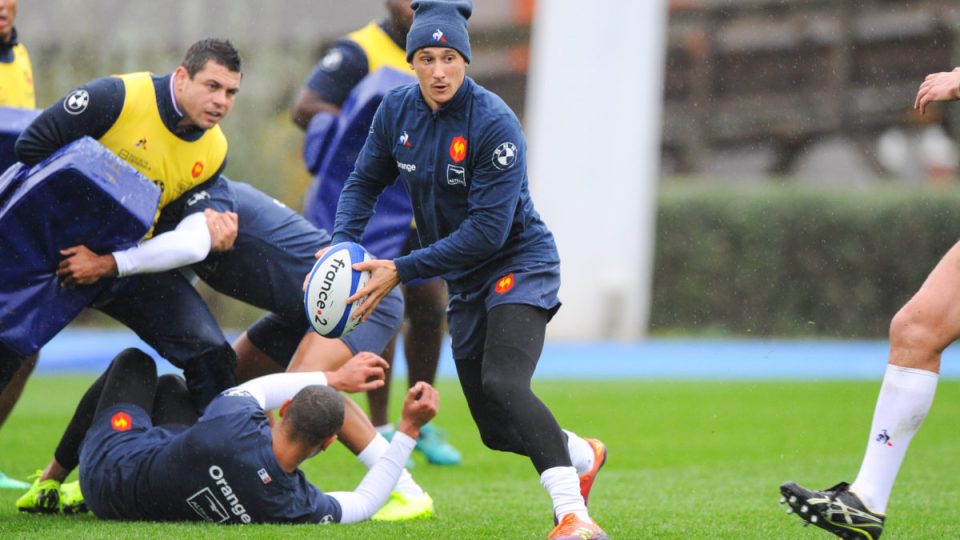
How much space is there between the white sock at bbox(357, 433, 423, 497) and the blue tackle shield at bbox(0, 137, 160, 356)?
138cm

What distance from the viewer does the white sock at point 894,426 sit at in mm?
4766

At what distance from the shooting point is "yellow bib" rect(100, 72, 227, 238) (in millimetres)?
5891

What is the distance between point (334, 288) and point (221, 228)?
118 centimetres

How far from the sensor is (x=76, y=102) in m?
5.72

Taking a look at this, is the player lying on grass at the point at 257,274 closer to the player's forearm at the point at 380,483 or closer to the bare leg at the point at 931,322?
the player's forearm at the point at 380,483

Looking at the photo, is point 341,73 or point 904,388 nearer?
point 904,388

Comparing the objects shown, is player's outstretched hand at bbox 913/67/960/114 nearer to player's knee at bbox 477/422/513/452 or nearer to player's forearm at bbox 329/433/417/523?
player's knee at bbox 477/422/513/452

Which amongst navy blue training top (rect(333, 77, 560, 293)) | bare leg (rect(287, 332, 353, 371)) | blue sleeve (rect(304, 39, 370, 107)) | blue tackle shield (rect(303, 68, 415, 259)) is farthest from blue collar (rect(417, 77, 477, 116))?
blue sleeve (rect(304, 39, 370, 107))

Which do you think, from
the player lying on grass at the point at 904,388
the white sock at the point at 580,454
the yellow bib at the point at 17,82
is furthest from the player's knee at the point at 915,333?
the yellow bib at the point at 17,82

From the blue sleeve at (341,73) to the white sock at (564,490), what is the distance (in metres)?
3.45

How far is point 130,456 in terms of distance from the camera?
17.1 ft

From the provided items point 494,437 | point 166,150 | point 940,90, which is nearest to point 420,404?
point 494,437

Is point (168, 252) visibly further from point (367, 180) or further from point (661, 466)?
point (661, 466)

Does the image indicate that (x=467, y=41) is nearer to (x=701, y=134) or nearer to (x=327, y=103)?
(x=327, y=103)
